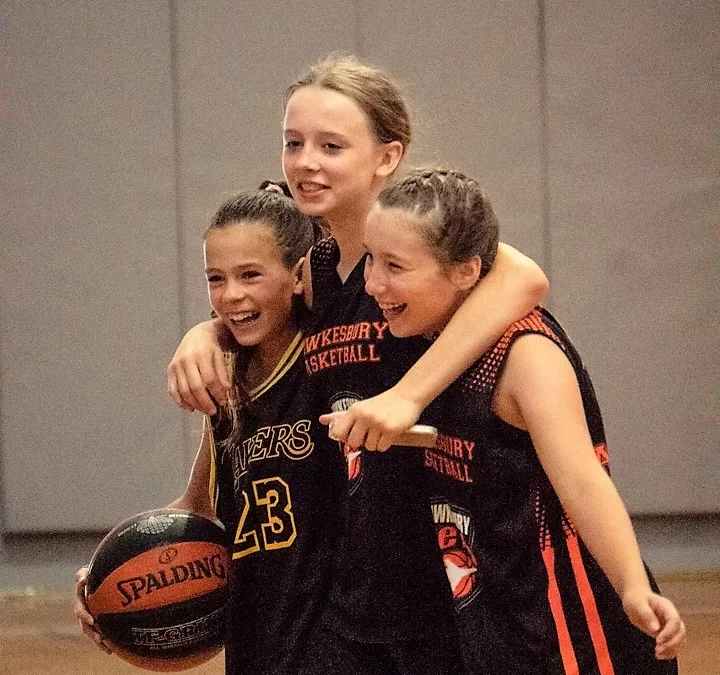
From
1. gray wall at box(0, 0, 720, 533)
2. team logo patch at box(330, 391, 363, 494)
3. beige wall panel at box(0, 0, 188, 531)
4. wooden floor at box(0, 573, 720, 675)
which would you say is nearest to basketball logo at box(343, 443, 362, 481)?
team logo patch at box(330, 391, 363, 494)

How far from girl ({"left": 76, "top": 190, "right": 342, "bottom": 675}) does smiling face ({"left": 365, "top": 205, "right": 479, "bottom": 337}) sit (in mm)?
356

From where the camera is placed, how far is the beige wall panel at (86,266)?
446 cm

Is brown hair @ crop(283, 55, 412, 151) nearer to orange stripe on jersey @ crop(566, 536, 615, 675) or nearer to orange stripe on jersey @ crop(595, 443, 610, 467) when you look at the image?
orange stripe on jersey @ crop(595, 443, 610, 467)

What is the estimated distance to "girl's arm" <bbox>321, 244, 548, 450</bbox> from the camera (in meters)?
1.68

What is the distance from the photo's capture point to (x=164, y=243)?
451 cm

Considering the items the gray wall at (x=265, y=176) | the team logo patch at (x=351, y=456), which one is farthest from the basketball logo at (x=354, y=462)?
the gray wall at (x=265, y=176)

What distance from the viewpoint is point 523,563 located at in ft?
5.75

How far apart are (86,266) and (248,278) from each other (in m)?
2.57

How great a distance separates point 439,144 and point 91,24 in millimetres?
1442

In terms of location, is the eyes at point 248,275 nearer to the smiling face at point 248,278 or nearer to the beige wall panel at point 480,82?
the smiling face at point 248,278

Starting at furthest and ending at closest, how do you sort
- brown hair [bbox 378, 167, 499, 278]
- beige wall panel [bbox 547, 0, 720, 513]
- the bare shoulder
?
beige wall panel [bbox 547, 0, 720, 513]
brown hair [bbox 378, 167, 499, 278]
the bare shoulder

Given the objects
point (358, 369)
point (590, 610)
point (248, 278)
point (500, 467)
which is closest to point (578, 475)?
point (500, 467)

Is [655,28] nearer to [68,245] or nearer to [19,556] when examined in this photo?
[68,245]

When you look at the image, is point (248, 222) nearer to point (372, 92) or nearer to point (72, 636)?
point (372, 92)
